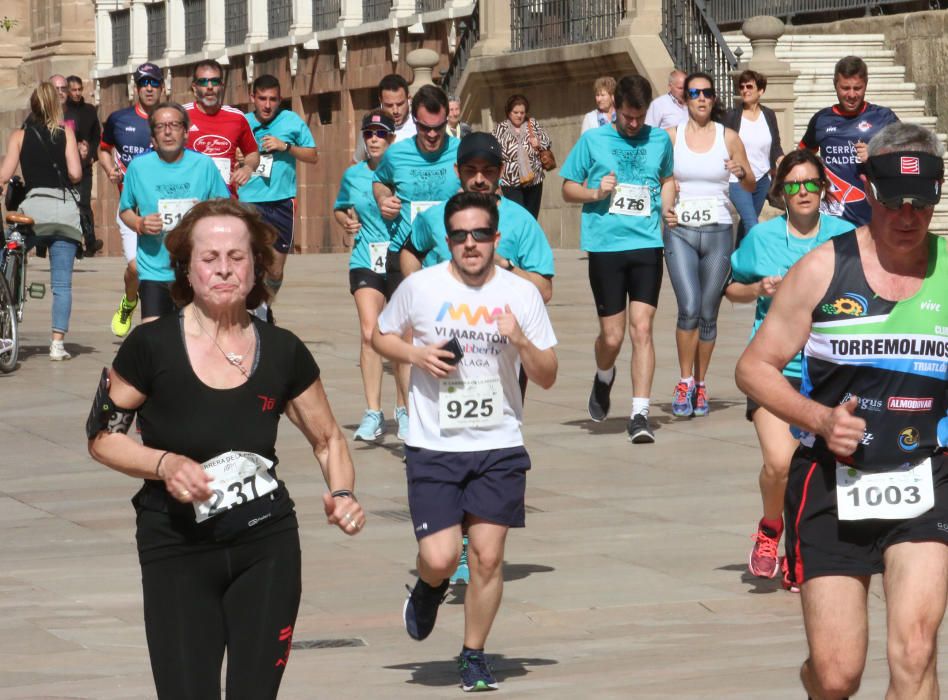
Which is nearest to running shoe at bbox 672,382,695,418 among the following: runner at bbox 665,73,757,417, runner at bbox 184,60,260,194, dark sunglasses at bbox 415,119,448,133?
runner at bbox 665,73,757,417

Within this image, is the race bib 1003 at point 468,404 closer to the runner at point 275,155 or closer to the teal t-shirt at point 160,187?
the teal t-shirt at point 160,187

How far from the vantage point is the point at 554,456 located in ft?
40.4

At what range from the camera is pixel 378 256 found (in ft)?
40.7

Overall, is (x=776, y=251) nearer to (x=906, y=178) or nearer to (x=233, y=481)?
(x=906, y=178)

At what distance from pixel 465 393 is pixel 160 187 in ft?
17.4

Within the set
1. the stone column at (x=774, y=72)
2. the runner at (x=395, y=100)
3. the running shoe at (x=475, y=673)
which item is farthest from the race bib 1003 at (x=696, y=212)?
the stone column at (x=774, y=72)

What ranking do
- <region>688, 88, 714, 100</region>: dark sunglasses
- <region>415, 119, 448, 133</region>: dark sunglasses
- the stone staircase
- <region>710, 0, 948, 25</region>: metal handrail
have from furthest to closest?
<region>710, 0, 948, 25</region>: metal handrail
the stone staircase
<region>688, 88, 714, 100</region>: dark sunglasses
<region>415, 119, 448, 133</region>: dark sunglasses

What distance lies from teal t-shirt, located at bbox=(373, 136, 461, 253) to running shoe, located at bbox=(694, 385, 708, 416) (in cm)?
261

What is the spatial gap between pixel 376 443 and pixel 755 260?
4.08 m

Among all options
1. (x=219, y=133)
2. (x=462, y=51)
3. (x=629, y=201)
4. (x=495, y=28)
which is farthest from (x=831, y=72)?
(x=629, y=201)

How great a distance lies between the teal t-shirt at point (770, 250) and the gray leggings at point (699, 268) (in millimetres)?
3939

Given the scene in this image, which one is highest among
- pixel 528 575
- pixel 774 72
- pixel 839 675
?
pixel 774 72

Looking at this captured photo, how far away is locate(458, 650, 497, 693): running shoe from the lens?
7.19 metres

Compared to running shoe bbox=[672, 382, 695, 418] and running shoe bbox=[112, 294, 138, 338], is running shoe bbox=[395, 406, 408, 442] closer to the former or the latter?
running shoe bbox=[672, 382, 695, 418]
